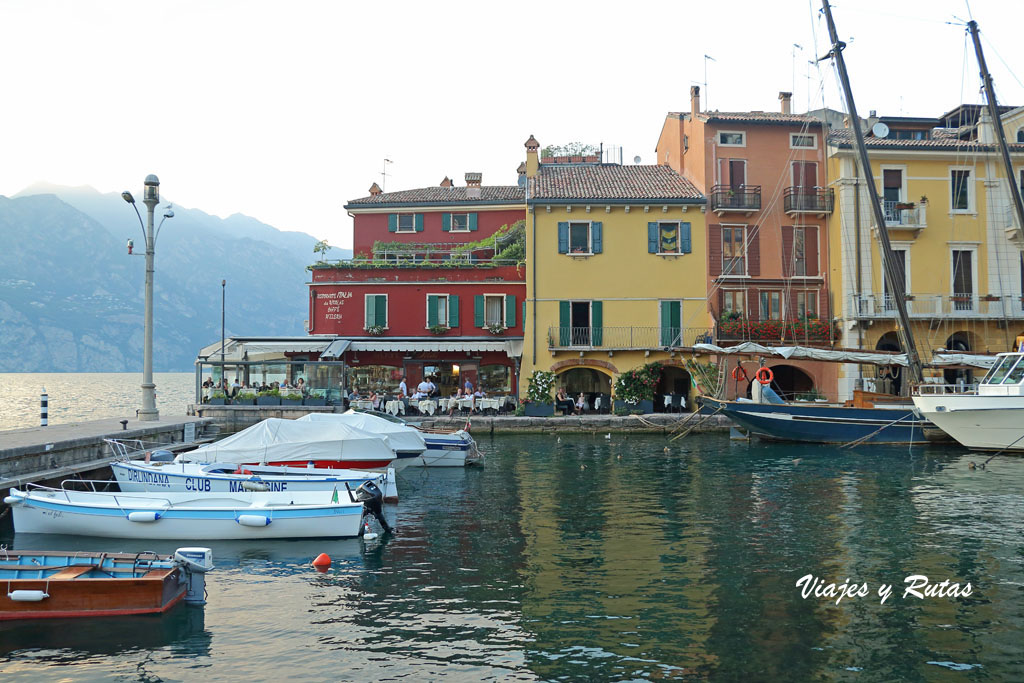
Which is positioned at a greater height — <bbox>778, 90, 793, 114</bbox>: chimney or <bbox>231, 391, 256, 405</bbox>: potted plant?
<bbox>778, 90, 793, 114</bbox>: chimney

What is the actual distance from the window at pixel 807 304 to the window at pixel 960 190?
302 inches

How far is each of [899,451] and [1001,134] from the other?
13.1 metres

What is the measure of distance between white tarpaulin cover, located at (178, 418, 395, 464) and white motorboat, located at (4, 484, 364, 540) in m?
4.80

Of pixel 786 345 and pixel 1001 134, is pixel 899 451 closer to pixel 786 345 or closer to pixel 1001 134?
pixel 786 345

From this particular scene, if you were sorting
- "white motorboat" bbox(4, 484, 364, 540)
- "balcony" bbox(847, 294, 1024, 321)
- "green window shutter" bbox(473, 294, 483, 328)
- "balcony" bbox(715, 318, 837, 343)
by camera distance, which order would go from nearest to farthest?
"white motorboat" bbox(4, 484, 364, 540), "balcony" bbox(847, 294, 1024, 321), "balcony" bbox(715, 318, 837, 343), "green window shutter" bbox(473, 294, 483, 328)

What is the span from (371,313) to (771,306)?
64.8 feet

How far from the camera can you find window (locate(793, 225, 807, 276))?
3912 cm

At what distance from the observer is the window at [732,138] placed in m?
39.5

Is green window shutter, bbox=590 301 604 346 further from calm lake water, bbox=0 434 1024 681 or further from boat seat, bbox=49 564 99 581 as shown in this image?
boat seat, bbox=49 564 99 581

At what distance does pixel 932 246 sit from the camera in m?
38.3

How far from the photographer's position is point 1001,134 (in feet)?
103

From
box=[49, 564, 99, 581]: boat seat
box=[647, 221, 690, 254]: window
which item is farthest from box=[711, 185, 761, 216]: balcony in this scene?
box=[49, 564, 99, 581]: boat seat

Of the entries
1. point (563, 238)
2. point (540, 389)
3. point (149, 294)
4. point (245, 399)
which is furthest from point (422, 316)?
point (149, 294)

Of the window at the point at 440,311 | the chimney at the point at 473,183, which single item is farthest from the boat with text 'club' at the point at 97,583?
the chimney at the point at 473,183
